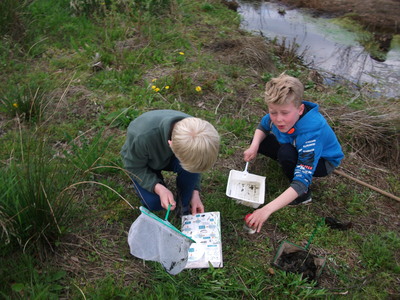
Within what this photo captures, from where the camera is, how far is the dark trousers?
2.42 meters

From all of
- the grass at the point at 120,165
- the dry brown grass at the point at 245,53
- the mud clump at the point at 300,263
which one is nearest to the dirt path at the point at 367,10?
the grass at the point at 120,165

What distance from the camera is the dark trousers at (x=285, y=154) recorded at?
2.42 meters

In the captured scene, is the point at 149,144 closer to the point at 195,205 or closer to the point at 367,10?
the point at 195,205

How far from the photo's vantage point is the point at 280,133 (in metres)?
2.53

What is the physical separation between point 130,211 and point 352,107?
2.81m

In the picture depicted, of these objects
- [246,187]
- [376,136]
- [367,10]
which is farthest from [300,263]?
[367,10]

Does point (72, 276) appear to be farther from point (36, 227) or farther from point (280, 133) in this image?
point (280, 133)

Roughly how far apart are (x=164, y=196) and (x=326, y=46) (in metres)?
4.84

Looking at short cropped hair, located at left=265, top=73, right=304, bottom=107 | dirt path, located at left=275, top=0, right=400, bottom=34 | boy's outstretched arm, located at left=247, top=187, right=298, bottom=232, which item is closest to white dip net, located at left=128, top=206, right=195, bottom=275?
boy's outstretched arm, located at left=247, top=187, right=298, bottom=232

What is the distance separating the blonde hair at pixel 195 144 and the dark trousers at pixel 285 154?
2.99 feet

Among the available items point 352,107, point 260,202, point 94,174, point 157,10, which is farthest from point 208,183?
point 157,10

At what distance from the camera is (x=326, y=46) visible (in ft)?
18.4

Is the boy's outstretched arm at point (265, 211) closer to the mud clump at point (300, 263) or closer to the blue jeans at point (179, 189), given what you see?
the mud clump at point (300, 263)

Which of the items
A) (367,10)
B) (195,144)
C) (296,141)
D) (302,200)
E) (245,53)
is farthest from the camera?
(367,10)
